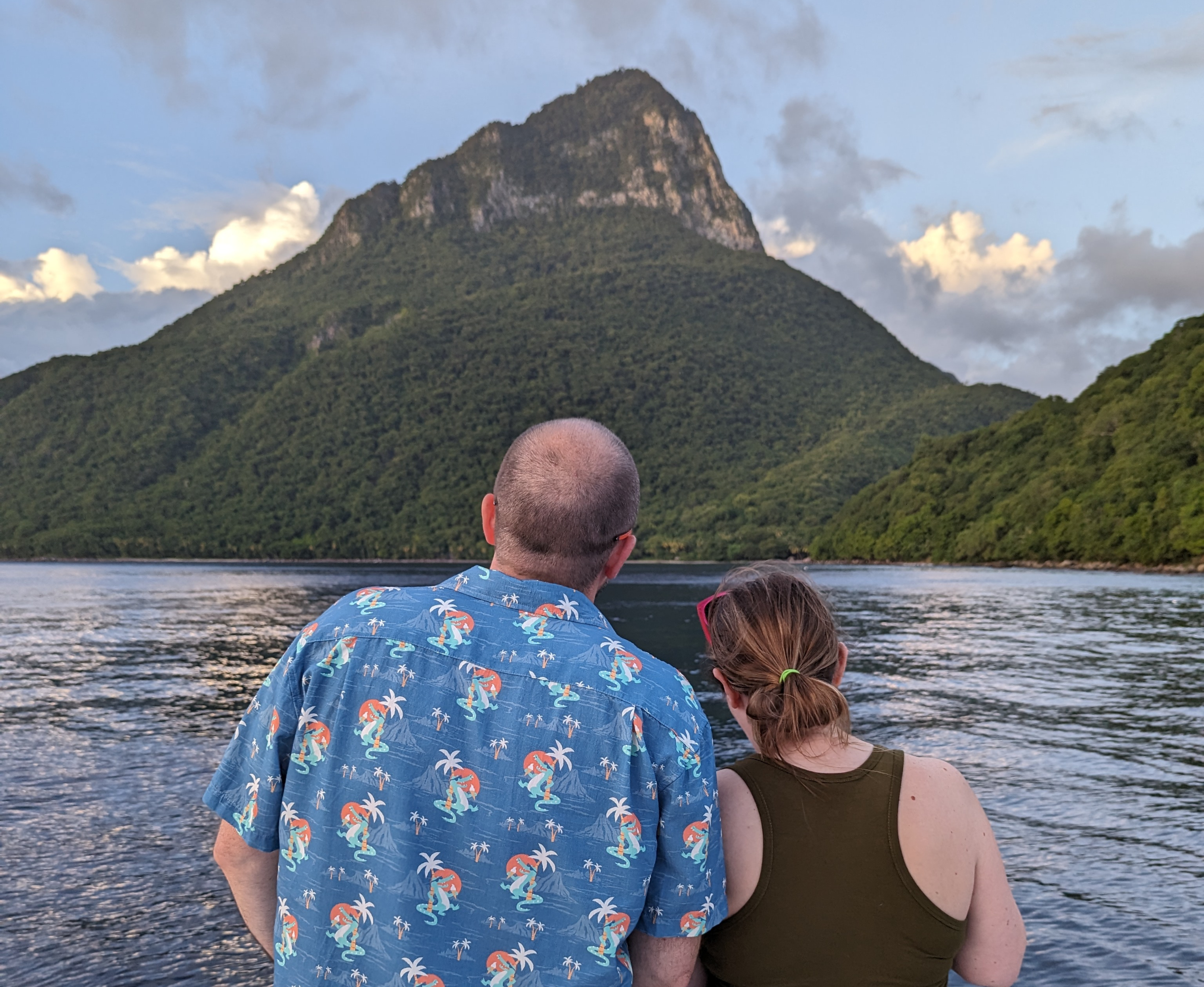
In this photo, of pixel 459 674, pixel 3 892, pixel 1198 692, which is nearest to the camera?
pixel 459 674

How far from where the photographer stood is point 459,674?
2086mm

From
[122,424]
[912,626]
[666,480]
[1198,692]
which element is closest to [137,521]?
[122,424]

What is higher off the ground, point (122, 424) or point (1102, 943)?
point (122, 424)

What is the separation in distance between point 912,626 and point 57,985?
115ft

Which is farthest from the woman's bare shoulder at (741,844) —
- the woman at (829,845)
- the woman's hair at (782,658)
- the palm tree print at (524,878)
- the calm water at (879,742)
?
the calm water at (879,742)

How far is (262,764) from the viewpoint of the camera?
7.21 ft

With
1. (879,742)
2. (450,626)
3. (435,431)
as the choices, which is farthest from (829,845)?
(435,431)

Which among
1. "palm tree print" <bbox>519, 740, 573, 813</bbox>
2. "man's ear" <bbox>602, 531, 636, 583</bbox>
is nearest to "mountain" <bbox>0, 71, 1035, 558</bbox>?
"man's ear" <bbox>602, 531, 636, 583</bbox>

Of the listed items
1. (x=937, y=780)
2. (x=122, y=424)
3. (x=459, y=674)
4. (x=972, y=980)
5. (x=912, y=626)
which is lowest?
(x=912, y=626)

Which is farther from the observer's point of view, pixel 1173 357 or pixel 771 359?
pixel 771 359

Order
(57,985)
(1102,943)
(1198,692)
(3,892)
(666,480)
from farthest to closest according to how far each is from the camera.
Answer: (666,480)
(1198,692)
(3,892)
(1102,943)
(57,985)

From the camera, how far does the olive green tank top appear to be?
98.4 inches

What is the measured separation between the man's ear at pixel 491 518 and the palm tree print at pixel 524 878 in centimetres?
77

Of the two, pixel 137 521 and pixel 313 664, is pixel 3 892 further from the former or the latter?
pixel 137 521
